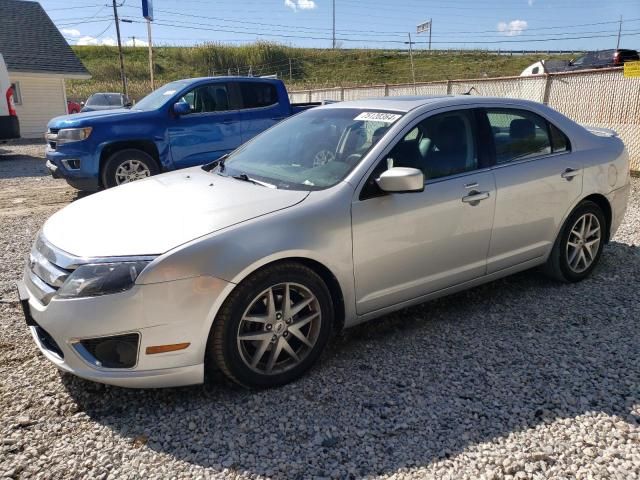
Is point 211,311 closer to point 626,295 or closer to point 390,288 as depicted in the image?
point 390,288

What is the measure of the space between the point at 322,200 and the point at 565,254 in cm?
241

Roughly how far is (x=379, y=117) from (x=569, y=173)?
170 centimetres

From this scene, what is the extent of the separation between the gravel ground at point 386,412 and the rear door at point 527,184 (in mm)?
542

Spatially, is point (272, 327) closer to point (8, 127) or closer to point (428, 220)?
point (428, 220)

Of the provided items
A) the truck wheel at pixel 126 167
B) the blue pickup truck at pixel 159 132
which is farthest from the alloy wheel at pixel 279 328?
the blue pickup truck at pixel 159 132

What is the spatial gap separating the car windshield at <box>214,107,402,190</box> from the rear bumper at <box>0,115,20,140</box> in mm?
11838

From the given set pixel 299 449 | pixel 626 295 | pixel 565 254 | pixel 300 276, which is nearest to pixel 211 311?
pixel 300 276

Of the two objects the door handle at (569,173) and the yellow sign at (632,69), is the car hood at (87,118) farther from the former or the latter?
the yellow sign at (632,69)

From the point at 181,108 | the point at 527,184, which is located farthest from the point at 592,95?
the point at 181,108

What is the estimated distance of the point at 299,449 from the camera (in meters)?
2.46

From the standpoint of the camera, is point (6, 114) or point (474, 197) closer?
point (474, 197)

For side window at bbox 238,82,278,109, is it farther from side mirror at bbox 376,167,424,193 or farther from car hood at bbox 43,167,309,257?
side mirror at bbox 376,167,424,193

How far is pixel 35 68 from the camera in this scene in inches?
844

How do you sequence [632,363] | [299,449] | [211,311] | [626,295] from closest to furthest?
[299,449], [211,311], [632,363], [626,295]
